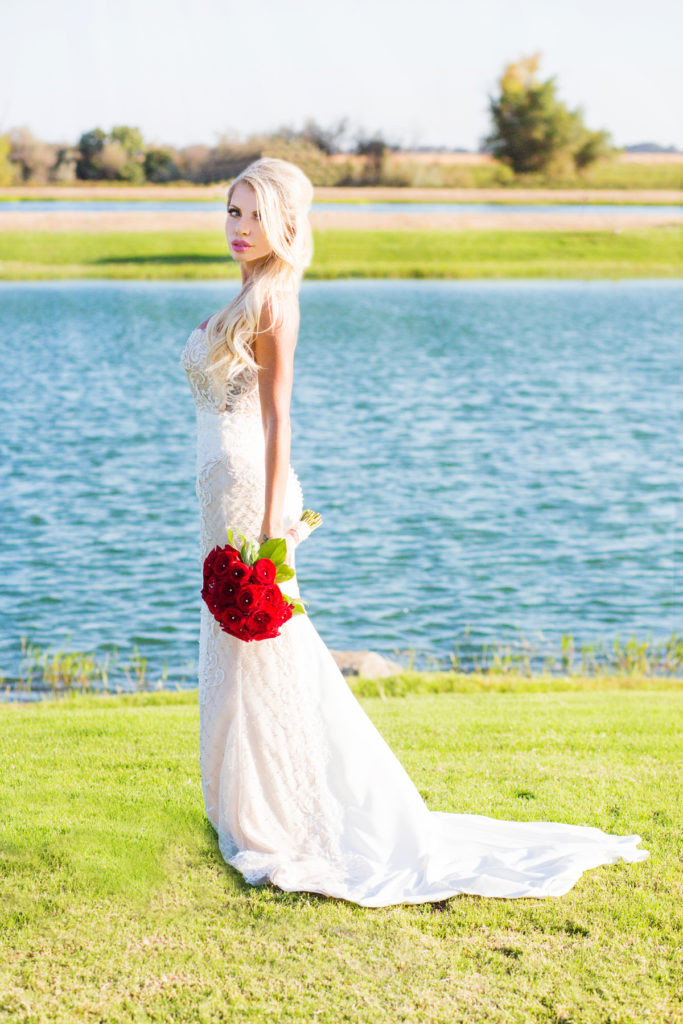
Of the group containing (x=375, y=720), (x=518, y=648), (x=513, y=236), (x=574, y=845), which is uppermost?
(x=513, y=236)

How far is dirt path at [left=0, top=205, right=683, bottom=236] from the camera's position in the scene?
5134cm

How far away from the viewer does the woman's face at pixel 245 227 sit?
4.13 m

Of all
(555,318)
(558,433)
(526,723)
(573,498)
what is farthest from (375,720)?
(555,318)

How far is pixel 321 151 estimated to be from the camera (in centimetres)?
5134

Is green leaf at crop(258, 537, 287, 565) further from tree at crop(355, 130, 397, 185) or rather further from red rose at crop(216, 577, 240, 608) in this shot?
tree at crop(355, 130, 397, 185)

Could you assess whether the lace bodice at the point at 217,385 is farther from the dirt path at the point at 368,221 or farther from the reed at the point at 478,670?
the dirt path at the point at 368,221

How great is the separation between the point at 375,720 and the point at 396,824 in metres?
2.52

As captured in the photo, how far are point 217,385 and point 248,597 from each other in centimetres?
85

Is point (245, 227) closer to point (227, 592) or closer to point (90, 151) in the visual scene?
point (227, 592)

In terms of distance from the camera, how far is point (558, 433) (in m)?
23.2

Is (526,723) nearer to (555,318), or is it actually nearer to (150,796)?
(150,796)

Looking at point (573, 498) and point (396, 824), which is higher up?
point (396, 824)

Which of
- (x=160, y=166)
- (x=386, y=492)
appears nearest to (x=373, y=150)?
(x=160, y=166)

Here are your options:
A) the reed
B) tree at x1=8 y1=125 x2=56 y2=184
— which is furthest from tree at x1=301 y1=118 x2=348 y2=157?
the reed
